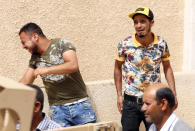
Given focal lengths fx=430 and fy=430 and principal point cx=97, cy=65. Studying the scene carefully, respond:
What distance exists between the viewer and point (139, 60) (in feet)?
12.8

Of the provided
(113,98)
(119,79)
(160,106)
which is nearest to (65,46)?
(119,79)

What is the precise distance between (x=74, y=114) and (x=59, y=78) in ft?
1.14

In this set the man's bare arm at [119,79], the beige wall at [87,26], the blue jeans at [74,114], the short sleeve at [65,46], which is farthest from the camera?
the beige wall at [87,26]

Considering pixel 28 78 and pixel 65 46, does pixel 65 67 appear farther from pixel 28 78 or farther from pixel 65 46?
pixel 28 78

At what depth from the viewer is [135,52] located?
3.93 meters

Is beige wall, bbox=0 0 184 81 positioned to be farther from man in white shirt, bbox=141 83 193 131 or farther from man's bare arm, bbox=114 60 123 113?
man in white shirt, bbox=141 83 193 131

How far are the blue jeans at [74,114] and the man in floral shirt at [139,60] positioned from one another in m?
0.41

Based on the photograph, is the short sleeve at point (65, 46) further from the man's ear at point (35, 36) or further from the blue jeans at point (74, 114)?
the blue jeans at point (74, 114)

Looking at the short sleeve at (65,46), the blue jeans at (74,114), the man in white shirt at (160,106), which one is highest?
the short sleeve at (65,46)

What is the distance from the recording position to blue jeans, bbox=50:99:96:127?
382 centimetres

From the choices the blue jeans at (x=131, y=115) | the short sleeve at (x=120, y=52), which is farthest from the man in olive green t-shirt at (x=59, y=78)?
the short sleeve at (x=120, y=52)

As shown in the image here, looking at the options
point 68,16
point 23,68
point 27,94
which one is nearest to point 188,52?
point 68,16

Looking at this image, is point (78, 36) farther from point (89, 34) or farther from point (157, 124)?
point (157, 124)

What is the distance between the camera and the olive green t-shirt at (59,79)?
3.73 metres
